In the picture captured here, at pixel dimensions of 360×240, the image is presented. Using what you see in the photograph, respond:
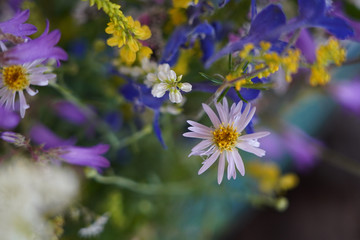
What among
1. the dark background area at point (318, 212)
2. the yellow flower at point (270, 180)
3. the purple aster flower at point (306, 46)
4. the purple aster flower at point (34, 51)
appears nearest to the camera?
the purple aster flower at point (34, 51)

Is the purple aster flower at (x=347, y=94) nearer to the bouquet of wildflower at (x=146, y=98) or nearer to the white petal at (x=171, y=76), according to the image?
the bouquet of wildflower at (x=146, y=98)

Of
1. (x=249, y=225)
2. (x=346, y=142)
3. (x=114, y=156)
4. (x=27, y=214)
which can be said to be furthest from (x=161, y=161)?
(x=346, y=142)

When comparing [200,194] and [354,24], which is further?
[200,194]

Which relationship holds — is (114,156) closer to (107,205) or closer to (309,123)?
(107,205)

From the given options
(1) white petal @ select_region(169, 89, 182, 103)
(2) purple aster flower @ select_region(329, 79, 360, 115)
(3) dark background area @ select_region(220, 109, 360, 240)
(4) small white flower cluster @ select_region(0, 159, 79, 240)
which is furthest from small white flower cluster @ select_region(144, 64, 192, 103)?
(3) dark background area @ select_region(220, 109, 360, 240)

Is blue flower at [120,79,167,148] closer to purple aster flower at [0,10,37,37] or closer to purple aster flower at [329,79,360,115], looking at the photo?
purple aster flower at [0,10,37,37]

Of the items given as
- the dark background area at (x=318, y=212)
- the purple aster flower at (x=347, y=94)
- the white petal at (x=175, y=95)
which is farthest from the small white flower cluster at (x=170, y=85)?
the dark background area at (x=318, y=212)

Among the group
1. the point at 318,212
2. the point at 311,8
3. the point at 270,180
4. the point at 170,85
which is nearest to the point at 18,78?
the point at 170,85

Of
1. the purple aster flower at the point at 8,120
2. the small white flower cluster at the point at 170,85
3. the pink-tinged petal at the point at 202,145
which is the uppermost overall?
the purple aster flower at the point at 8,120
